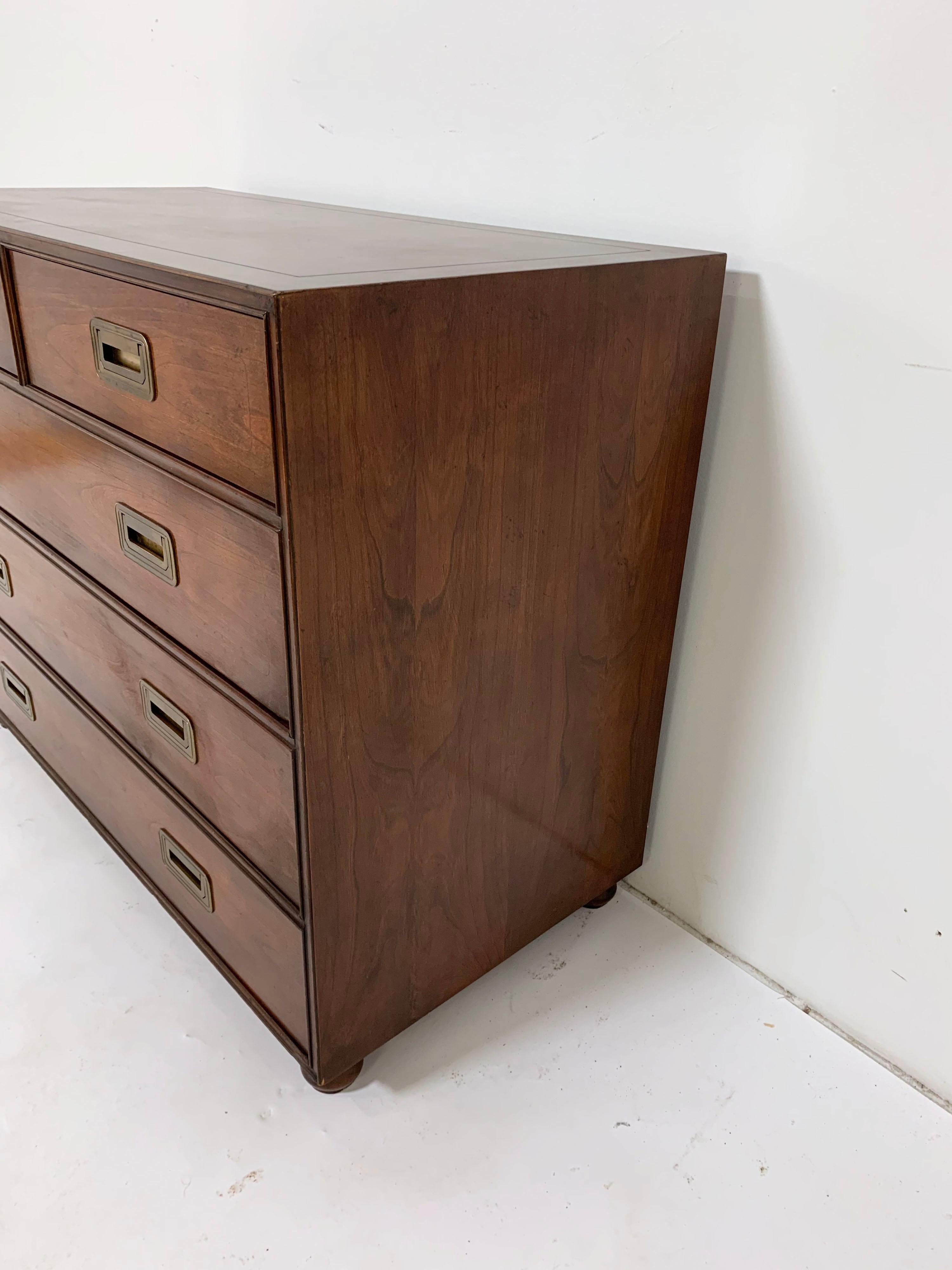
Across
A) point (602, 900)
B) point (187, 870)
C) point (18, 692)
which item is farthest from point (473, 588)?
point (18, 692)

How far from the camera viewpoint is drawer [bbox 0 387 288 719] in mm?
822

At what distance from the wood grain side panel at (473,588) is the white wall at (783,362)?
91 millimetres

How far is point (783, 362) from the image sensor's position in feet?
3.29

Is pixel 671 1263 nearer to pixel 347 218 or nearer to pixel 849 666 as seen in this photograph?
pixel 849 666

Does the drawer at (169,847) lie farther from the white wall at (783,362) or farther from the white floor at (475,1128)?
the white wall at (783,362)

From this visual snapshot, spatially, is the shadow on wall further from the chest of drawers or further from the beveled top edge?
the beveled top edge

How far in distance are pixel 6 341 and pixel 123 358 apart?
31 cm

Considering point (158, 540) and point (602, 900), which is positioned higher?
point (158, 540)

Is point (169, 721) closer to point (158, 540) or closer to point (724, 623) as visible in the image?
point (158, 540)

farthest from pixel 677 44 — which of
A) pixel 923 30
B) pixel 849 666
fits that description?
pixel 849 666

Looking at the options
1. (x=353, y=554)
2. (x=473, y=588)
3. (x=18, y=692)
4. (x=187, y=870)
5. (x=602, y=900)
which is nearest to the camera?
(x=353, y=554)

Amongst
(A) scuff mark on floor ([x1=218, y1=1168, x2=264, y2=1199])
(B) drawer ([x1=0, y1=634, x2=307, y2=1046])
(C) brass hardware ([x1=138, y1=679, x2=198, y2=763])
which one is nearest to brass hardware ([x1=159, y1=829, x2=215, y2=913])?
(B) drawer ([x1=0, y1=634, x2=307, y2=1046])

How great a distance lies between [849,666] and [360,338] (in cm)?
65

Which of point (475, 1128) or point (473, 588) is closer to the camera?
point (473, 588)
